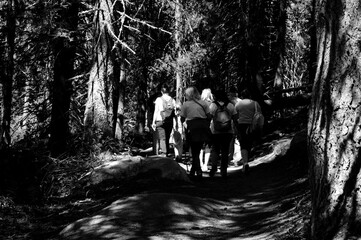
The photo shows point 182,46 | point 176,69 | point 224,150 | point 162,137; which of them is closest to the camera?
point 224,150

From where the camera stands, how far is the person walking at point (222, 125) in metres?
12.4

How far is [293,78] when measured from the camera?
101ft

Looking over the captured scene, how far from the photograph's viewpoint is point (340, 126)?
4.74 meters

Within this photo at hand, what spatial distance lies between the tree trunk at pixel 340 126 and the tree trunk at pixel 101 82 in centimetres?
767

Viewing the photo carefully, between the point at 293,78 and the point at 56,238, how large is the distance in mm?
25186

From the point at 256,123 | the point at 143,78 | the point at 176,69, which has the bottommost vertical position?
the point at 256,123

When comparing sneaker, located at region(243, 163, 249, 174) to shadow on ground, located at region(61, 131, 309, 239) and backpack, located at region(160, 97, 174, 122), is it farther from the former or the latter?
backpack, located at region(160, 97, 174, 122)

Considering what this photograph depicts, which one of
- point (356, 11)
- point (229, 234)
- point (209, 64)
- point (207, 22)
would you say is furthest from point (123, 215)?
point (209, 64)

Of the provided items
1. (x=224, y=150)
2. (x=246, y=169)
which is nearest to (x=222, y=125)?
(x=224, y=150)

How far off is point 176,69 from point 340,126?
19.5 metres

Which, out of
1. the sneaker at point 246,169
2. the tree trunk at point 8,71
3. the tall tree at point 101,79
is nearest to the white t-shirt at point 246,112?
the sneaker at point 246,169

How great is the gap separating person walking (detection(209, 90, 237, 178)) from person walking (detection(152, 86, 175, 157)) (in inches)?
87.0

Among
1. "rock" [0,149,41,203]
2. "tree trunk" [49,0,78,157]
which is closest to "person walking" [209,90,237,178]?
"tree trunk" [49,0,78,157]

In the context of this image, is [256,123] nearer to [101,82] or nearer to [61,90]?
[101,82]
